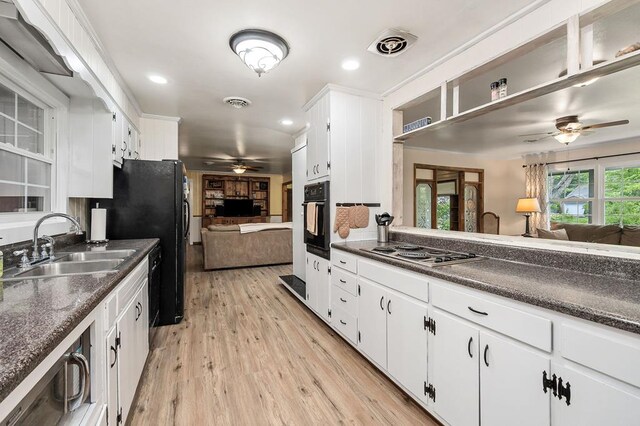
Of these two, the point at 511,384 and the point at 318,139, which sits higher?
the point at 318,139

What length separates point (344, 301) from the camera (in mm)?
2455

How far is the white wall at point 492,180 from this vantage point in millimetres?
4723

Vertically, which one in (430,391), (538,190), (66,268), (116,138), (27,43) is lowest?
(430,391)

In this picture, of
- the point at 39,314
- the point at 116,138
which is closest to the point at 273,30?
the point at 116,138

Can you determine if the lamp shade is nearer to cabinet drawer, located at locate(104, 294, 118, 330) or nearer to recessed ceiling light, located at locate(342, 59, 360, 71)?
recessed ceiling light, located at locate(342, 59, 360, 71)

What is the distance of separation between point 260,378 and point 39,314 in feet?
4.94

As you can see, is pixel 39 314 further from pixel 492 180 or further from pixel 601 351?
pixel 492 180

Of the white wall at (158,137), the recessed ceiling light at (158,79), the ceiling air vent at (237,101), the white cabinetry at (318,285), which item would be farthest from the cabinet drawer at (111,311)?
the white wall at (158,137)

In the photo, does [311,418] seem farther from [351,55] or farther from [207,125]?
[207,125]

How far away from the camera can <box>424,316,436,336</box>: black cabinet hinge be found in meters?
1.54

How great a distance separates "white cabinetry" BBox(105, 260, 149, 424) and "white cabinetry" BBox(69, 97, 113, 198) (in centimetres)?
103

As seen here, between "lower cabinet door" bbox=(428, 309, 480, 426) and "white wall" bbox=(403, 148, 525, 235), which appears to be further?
"white wall" bbox=(403, 148, 525, 235)

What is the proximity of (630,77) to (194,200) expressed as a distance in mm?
9321

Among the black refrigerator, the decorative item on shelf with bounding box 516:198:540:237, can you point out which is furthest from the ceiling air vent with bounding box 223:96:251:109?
the decorative item on shelf with bounding box 516:198:540:237
